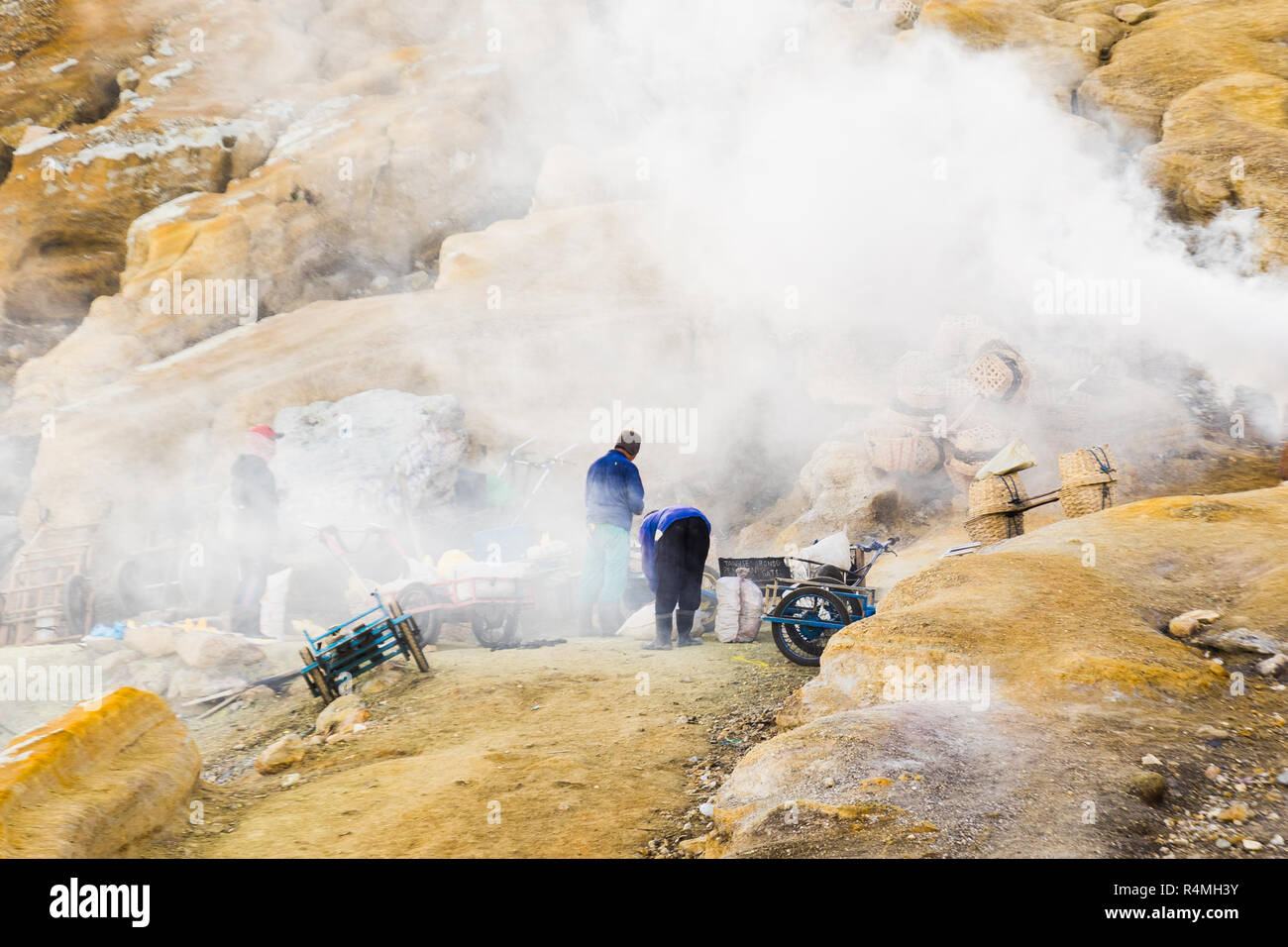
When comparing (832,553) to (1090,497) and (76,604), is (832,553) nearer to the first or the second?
(1090,497)

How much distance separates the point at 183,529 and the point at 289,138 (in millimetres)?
11771

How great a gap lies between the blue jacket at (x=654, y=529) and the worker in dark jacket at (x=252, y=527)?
4815 millimetres

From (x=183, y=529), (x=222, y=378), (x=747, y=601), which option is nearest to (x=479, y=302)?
(x=222, y=378)

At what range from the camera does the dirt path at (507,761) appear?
3363mm

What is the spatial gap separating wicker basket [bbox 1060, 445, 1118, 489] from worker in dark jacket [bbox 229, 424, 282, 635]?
8.69m

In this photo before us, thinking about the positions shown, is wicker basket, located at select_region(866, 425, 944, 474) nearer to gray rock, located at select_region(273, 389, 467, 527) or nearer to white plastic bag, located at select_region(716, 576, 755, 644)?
white plastic bag, located at select_region(716, 576, 755, 644)

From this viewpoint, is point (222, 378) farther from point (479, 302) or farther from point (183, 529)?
point (479, 302)

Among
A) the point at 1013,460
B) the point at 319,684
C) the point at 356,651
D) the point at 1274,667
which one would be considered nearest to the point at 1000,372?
the point at 1013,460

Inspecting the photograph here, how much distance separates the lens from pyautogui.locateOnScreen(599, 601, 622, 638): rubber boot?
8.20m

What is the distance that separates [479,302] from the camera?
16.7 metres

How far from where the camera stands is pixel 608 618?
825 cm

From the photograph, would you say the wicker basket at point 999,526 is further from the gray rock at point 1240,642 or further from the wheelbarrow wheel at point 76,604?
the wheelbarrow wheel at point 76,604

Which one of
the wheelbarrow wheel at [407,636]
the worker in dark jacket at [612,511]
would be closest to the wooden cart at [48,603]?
the wheelbarrow wheel at [407,636]

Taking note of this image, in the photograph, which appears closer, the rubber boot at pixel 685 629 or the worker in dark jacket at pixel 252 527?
the rubber boot at pixel 685 629
